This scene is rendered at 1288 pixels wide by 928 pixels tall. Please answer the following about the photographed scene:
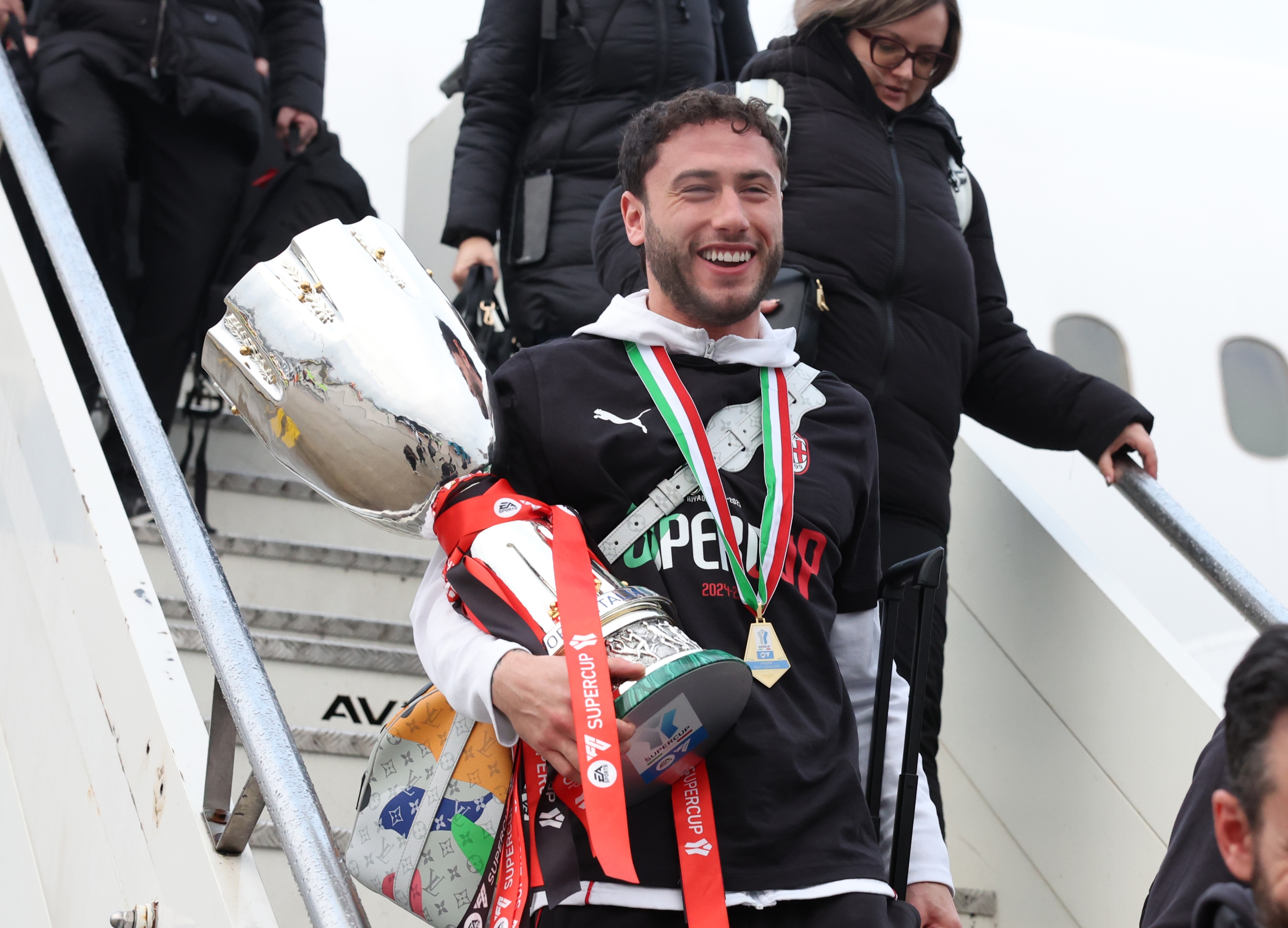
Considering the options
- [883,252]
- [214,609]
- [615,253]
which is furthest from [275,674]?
[883,252]

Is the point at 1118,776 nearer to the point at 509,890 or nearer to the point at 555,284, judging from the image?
the point at 555,284

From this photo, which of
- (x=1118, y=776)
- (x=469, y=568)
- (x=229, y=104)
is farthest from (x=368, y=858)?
(x=229, y=104)

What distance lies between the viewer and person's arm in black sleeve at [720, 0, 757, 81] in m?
3.27

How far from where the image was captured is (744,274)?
5.28 feet

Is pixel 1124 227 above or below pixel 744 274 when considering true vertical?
below

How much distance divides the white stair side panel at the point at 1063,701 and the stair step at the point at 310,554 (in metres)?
1.28

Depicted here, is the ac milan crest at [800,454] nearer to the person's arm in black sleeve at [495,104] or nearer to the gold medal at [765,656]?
the gold medal at [765,656]

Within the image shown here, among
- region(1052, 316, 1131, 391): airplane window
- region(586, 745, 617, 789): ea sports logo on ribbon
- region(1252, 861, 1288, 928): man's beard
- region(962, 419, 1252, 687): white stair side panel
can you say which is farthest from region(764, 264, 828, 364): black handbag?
region(1052, 316, 1131, 391): airplane window

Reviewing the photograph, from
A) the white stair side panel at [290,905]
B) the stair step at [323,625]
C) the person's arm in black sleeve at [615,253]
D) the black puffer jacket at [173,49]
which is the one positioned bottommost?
the white stair side panel at [290,905]

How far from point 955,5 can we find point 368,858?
1.70 metres

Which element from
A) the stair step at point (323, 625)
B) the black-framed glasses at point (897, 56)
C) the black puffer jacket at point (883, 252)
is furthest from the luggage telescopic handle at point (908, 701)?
the stair step at point (323, 625)

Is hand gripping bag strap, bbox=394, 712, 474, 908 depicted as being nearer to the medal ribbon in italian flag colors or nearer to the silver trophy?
the silver trophy

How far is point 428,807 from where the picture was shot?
136 cm

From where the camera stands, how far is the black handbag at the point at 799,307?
2.17 meters
